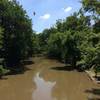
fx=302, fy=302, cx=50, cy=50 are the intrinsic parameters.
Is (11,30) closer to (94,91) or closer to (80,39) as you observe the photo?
(80,39)

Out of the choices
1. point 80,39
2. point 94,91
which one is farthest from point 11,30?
point 94,91

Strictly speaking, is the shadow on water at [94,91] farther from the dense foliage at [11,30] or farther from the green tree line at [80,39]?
the dense foliage at [11,30]

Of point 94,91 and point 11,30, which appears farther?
Result: point 11,30

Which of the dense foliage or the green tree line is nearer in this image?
the green tree line

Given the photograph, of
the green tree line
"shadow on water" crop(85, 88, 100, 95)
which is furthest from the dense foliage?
"shadow on water" crop(85, 88, 100, 95)

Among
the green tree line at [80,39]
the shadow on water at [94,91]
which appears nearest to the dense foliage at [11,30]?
the green tree line at [80,39]

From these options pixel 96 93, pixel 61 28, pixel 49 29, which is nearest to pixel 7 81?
pixel 96 93

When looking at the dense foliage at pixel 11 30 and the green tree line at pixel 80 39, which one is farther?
the dense foliage at pixel 11 30

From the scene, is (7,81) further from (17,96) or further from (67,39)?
(67,39)

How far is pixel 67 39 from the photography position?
4303 cm

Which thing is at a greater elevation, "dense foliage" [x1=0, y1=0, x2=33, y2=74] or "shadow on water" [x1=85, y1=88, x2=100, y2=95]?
"dense foliage" [x1=0, y1=0, x2=33, y2=74]

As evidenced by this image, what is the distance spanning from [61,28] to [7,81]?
128ft

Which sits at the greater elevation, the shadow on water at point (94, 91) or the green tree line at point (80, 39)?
the green tree line at point (80, 39)

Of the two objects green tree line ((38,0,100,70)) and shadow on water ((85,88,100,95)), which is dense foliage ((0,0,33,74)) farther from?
shadow on water ((85,88,100,95))
